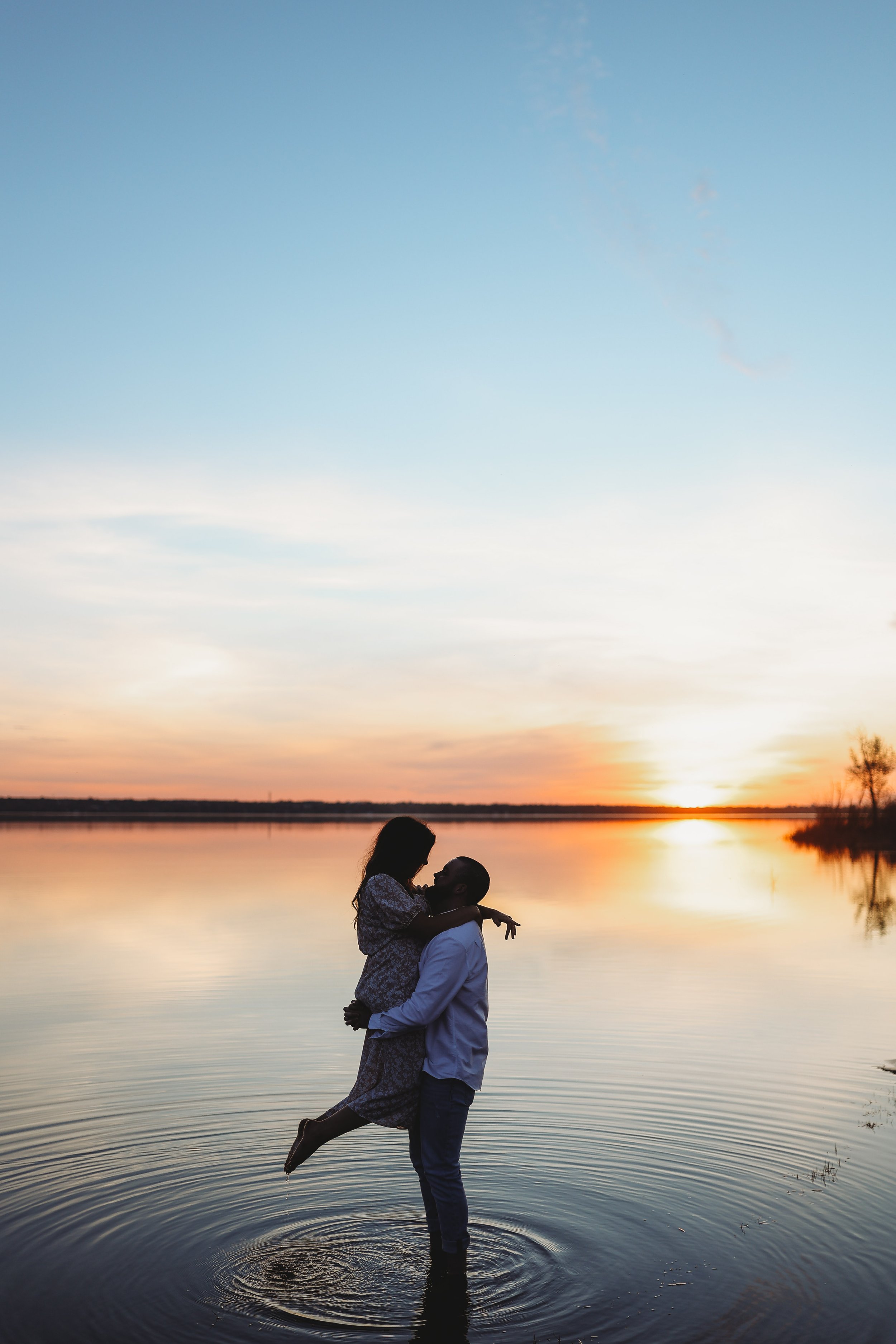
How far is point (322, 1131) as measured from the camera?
20.7 feet

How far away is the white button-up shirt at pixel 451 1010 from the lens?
19.7 feet

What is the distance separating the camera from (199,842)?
56.0 metres

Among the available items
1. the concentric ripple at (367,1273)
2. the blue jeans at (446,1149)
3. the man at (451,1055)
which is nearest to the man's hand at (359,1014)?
the man at (451,1055)

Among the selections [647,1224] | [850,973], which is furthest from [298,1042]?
[850,973]

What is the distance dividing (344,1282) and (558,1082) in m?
4.89

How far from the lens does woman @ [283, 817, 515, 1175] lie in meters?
6.12

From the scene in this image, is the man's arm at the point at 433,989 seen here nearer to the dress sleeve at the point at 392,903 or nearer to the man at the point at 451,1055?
the man at the point at 451,1055

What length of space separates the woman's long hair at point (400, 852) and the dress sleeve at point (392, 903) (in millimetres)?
86

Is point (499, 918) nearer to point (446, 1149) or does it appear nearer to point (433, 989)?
point (433, 989)

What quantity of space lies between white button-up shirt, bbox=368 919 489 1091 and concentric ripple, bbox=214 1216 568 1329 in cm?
114

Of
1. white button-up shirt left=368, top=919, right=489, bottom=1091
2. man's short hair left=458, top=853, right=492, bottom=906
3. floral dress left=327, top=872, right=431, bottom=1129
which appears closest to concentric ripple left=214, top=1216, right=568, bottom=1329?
floral dress left=327, top=872, right=431, bottom=1129

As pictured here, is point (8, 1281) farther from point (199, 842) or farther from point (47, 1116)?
point (199, 842)

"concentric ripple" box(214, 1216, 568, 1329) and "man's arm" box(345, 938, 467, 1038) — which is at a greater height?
"man's arm" box(345, 938, 467, 1038)

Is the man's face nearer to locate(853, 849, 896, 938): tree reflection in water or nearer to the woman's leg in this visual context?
the woman's leg
